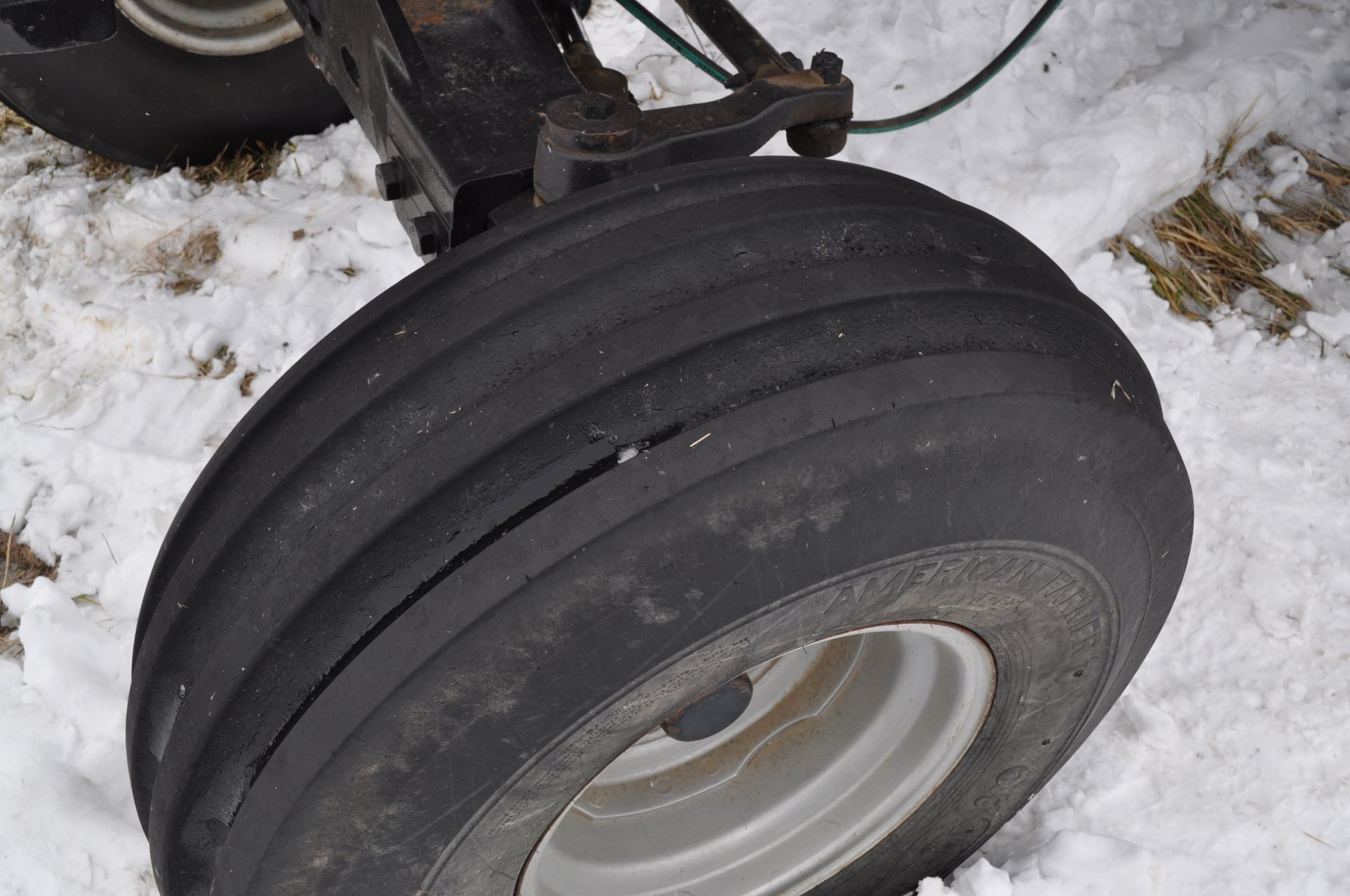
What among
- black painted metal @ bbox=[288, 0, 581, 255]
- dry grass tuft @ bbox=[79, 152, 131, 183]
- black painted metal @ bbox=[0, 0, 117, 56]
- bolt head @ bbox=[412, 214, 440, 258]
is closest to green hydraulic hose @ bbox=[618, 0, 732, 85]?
black painted metal @ bbox=[288, 0, 581, 255]

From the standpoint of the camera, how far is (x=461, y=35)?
173 cm

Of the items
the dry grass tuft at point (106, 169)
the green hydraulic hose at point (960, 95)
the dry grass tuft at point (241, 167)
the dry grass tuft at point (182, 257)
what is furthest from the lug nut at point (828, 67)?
the dry grass tuft at point (106, 169)

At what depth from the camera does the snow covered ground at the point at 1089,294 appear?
204 centimetres

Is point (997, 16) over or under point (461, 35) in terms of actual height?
under

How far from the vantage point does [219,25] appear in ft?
9.16

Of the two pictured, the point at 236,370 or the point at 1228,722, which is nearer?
the point at 1228,722

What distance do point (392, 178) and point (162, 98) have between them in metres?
1.50

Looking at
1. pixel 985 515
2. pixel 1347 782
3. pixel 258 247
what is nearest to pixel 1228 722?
pixel 1347 782

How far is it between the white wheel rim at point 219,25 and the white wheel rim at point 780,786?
196cm

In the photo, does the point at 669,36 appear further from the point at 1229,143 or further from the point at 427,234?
the point at 1229,143

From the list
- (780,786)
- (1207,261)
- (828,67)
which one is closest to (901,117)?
(828,67)

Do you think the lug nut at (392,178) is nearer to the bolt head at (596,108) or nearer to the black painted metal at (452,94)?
the black painted metal at (452,94)

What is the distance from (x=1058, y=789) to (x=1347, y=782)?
53 centimetres

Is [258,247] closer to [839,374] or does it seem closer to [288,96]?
[288,96]
